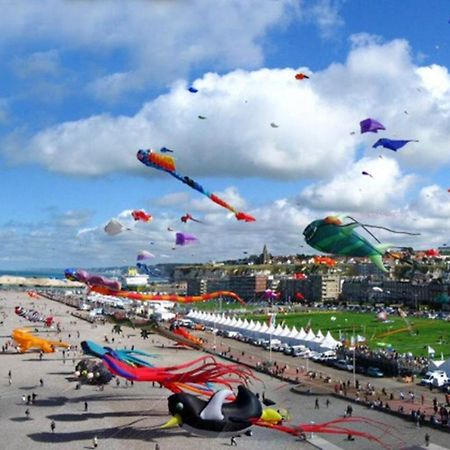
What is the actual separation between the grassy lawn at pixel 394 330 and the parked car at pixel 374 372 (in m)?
2.61

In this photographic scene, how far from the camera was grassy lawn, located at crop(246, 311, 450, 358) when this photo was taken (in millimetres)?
53378

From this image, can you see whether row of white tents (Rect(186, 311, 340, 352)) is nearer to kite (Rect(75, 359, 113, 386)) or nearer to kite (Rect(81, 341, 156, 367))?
kite (Rect(81, 341, 156, 367))

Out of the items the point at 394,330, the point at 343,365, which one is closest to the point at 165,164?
the point at 343,365

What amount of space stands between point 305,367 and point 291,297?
4294 inches

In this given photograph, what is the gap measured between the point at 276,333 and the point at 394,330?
52.6ft

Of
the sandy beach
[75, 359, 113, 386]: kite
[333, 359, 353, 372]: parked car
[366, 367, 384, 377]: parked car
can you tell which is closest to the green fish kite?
the sandy beach

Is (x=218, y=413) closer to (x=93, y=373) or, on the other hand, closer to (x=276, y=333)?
(x=93, y=373)

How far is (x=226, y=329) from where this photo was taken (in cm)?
6844

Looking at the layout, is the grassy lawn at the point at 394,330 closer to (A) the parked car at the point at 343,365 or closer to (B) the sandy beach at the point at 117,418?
(A) the parked car at the point at 343,365

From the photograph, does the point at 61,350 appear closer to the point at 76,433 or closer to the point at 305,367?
the point at 305,367

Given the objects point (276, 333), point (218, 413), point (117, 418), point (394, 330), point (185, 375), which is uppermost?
point (185, 375)

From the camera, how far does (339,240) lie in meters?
21.4

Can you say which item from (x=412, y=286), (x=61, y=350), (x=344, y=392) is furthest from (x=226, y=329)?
(x=412, y=286)

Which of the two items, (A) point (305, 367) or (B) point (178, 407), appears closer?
(B) point (178, 407)
